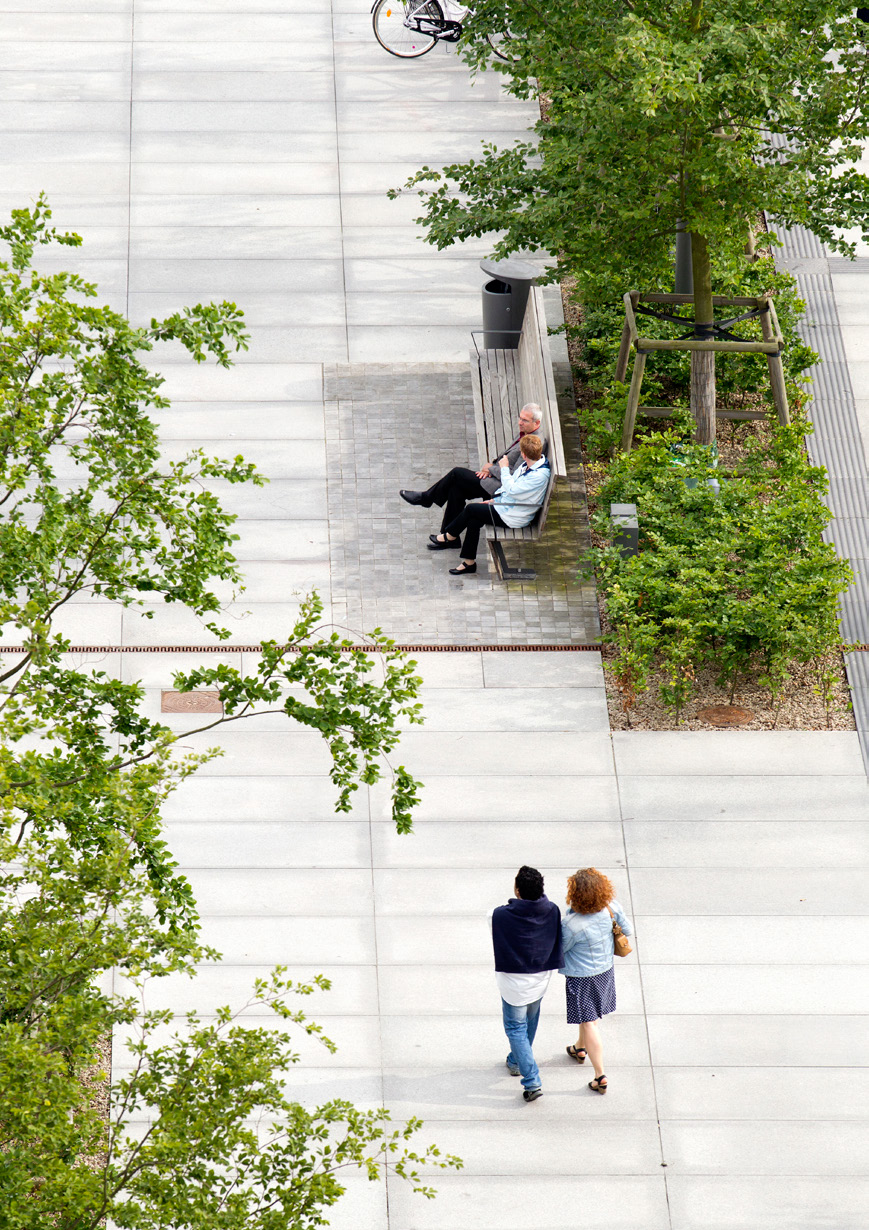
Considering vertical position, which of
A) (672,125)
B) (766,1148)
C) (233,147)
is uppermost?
(672,125)

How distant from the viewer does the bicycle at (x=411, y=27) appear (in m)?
16.7

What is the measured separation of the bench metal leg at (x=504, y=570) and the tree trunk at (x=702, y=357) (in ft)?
5.86

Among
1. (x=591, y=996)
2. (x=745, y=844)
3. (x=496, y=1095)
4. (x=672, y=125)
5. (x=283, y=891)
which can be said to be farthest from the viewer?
(x=672, y=125)

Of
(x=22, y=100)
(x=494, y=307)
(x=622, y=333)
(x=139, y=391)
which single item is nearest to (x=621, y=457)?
(x=622, y=333)

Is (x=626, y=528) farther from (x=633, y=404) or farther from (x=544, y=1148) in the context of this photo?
(x=544, y=1148)

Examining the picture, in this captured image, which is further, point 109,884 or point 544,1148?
point 544,1148

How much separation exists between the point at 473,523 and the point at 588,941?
3982mm

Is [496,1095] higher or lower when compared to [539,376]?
lower

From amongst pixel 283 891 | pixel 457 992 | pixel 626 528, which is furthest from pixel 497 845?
pixel 626 528

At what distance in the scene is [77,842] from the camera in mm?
5996

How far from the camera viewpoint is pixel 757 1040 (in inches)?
326

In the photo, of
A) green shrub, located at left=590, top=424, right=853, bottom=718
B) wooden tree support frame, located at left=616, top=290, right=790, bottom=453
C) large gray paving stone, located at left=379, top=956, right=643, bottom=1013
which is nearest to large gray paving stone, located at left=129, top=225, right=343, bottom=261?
wooden tree support frame, located at left=616, top=290, right=790, bottom=453

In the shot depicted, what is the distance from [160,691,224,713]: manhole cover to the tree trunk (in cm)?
417

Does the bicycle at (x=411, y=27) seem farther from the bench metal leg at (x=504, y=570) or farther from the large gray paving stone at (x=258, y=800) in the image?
the large gray paving stone at (x=258, y=800)
